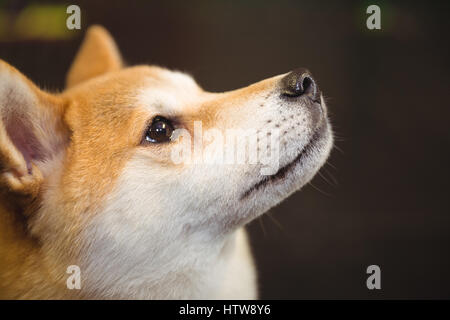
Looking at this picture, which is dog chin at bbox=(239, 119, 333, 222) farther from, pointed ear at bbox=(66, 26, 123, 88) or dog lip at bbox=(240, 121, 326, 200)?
pointed ear at bbox=(66, 26, 123, 88)

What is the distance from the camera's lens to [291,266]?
5.32 ft

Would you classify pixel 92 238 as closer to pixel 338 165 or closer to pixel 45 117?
pixel 45 117

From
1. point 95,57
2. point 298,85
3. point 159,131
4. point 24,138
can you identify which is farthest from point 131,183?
point 95,57

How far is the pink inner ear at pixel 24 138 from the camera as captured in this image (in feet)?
3.31

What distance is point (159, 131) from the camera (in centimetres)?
105

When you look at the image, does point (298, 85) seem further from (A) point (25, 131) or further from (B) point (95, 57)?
(B) point (95, 57)

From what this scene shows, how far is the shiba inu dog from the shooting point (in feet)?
3.24

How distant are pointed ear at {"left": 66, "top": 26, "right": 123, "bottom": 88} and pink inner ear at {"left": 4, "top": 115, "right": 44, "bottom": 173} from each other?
432 millimetres

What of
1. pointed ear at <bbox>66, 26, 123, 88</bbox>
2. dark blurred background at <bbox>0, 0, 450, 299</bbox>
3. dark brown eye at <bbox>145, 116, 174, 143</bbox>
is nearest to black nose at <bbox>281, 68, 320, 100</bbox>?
dark brown eye at <bbox>145, 116, 174, 143</bbox>

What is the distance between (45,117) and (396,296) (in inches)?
42.4

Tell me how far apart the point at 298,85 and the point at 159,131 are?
1.10 ft

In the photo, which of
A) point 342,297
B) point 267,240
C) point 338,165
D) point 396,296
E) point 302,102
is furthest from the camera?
point 267,240

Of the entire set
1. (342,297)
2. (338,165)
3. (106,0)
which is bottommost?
(342,297)
